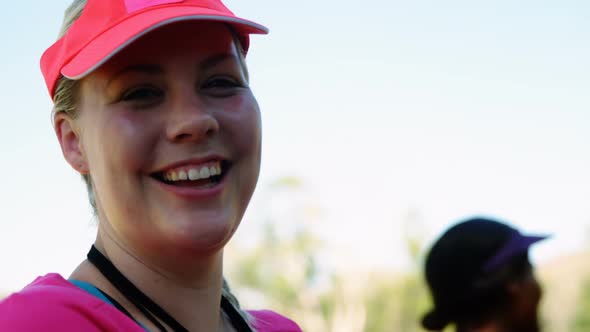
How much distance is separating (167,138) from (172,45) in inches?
7.4

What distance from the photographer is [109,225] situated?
1826mm

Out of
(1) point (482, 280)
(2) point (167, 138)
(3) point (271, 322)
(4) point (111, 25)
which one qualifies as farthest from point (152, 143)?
(1) point (482, 280)

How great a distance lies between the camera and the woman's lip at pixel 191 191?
1.70 metres

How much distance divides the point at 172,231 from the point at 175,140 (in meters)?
0.18

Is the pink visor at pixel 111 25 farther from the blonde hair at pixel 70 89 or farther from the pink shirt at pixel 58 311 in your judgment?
the pink shirt at pixel 58 311

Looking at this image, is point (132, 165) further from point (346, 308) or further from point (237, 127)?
point (346, 308)

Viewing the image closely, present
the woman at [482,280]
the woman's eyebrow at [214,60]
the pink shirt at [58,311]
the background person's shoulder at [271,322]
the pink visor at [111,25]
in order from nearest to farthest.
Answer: the pink shirt at [58,311], the pink visor at [111,25], the woman's eyebrow at [214,60], the background person's shoulder at [271,322], the woman at [482,280]

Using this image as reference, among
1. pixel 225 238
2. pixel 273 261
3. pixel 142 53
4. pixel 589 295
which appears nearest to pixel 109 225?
pixel 225 238

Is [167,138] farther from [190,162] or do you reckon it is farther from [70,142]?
[70,142]

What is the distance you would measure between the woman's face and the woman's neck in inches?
2.2

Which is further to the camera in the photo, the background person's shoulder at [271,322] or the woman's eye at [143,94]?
the background person's shoulder at [271,322]

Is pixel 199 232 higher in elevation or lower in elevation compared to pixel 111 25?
lower

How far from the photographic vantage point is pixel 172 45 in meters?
1.70

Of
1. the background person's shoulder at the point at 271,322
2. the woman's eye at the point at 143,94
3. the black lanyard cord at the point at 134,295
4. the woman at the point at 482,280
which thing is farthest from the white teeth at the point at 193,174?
the woman at the point at 482,280
